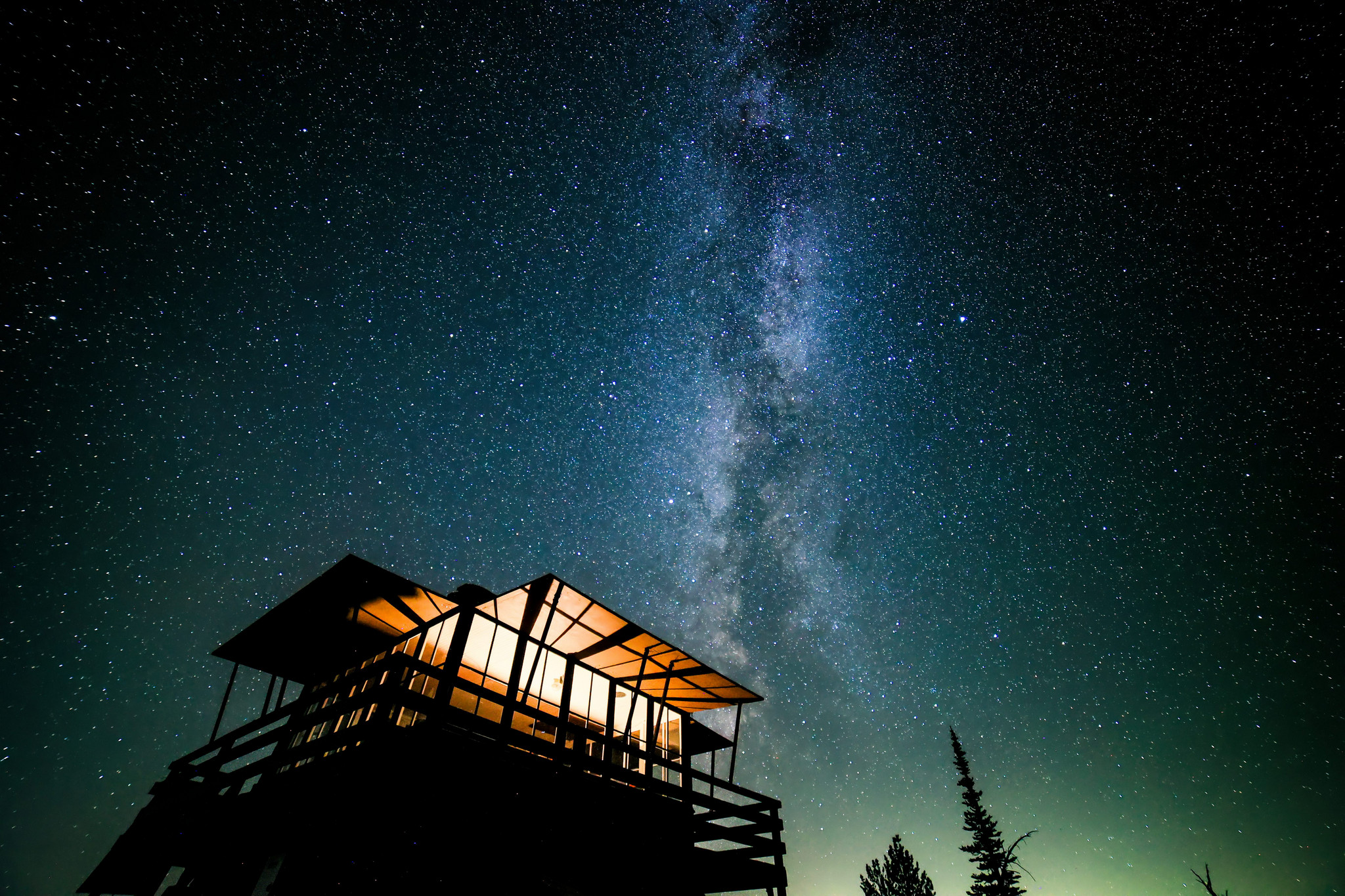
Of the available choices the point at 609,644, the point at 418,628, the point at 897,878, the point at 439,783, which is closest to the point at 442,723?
the point at 439,783

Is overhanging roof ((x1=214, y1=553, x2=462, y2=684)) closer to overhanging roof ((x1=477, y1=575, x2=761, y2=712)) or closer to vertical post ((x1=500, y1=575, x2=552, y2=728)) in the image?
vertical post ((x1=500, y1=575, x2=552, y2=728))

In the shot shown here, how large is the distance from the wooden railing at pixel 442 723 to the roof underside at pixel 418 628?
82.2 inches

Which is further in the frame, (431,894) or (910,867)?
(910,867)

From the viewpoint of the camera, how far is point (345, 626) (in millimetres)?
11359

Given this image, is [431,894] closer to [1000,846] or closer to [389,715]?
[389,715]

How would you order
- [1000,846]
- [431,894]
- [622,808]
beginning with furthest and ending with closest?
1. [1000,846]
2. [622,808]
3. [431,894]

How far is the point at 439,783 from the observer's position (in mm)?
5387

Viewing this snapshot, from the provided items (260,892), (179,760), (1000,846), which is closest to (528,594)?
(260,892)

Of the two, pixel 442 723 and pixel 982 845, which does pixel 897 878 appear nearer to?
pixel 982 845

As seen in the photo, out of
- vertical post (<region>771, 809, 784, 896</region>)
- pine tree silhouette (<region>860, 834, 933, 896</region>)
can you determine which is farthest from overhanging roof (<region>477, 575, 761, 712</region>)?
pine tree silhouette (<region>860, 834, 933, 896</region>)

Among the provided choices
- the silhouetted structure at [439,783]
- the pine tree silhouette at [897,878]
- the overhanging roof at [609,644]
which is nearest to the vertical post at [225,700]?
the silhouetted structure at [439,783]

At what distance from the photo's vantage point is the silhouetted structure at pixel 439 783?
511 cm

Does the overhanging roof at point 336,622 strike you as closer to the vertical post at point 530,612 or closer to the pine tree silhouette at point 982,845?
the vertical post at point 530,612

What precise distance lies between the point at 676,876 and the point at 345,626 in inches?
345
